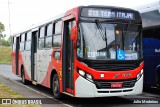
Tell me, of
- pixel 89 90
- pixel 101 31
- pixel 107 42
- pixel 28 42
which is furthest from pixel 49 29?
pixel 89 90

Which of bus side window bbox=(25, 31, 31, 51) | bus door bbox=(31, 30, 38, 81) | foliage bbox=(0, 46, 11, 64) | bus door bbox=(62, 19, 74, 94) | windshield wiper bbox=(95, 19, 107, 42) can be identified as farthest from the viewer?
foliage bbox=(0, 46, 11, 64)

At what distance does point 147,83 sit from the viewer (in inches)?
562

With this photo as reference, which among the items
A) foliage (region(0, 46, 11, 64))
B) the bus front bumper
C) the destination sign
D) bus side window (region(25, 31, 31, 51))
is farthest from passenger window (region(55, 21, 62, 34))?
foliage (region(0, 46, 11, 64))

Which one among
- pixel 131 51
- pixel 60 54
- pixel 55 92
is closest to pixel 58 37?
pixel 60 54

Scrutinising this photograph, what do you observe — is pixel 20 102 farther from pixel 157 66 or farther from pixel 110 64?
pixel 157 66

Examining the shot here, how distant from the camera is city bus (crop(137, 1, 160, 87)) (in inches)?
527

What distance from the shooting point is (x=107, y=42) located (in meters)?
10.7

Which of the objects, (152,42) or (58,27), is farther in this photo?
(152,42)

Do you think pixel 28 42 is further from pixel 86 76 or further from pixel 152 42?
pixel 86 76

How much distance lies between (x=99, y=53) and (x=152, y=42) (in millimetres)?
3850

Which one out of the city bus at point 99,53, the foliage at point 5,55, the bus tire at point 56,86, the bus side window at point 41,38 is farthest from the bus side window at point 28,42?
the foliage at point 5,55

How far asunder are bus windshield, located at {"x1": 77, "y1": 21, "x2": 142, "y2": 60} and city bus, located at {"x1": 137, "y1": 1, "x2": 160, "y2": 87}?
2392 mm

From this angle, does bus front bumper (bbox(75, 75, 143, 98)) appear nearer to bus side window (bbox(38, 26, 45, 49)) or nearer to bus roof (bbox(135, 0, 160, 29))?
bus roof (bbox(135, 0, 160, 29))

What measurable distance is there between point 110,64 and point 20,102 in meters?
3.24
